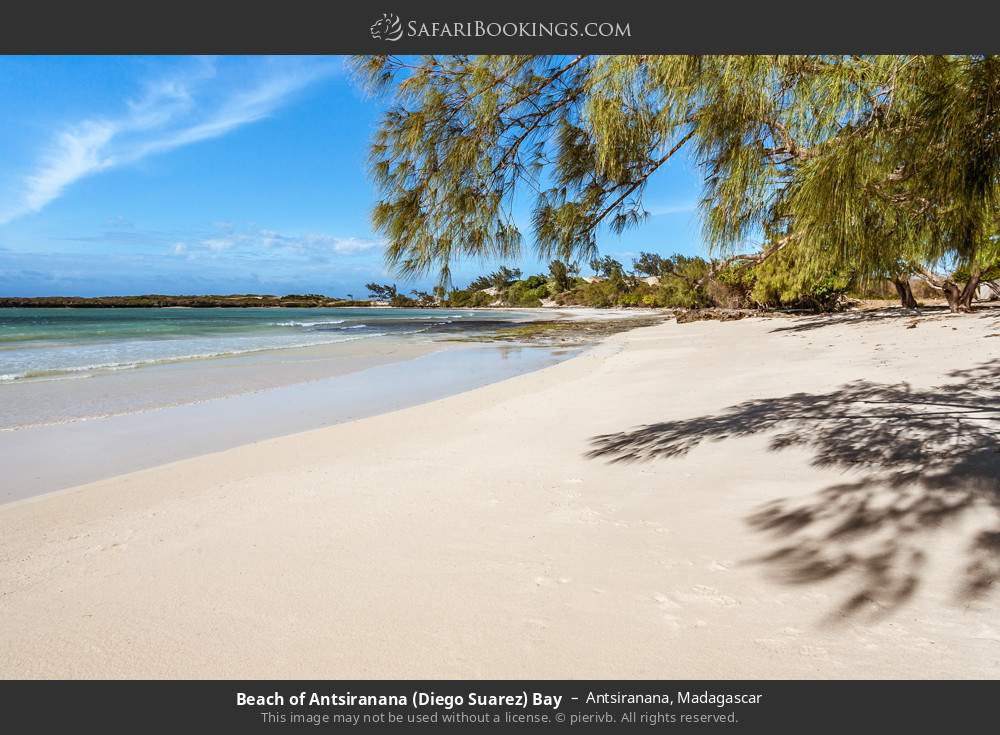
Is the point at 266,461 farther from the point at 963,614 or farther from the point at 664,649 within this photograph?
the point at 963,614

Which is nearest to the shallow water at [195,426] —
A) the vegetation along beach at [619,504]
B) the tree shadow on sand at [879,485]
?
the vegetation along beach at [619,504]

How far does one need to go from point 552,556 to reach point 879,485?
2216 mm

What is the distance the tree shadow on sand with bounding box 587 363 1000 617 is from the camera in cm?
252

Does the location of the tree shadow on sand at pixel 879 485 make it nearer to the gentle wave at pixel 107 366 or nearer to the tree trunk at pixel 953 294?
the gentle wave at pixel 107 366

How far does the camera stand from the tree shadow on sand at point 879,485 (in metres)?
2.52

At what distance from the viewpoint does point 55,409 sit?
952 cm

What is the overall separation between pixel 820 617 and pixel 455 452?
4077mm

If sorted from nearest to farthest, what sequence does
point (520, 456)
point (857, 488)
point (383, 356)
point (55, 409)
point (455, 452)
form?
point (857, 488)
point (520, 456)
point (455, 452)
point (55, 409)
point (383, 356)

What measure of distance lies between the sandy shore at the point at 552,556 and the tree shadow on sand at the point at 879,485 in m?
0.02

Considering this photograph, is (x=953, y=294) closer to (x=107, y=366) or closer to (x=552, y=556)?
(x=552, y=556)

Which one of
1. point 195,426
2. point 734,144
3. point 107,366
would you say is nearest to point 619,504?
point 734,144

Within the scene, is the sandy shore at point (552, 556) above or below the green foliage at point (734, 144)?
below

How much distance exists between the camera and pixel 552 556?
3033 millimetres

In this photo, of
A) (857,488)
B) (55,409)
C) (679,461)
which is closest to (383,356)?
(55,409)
